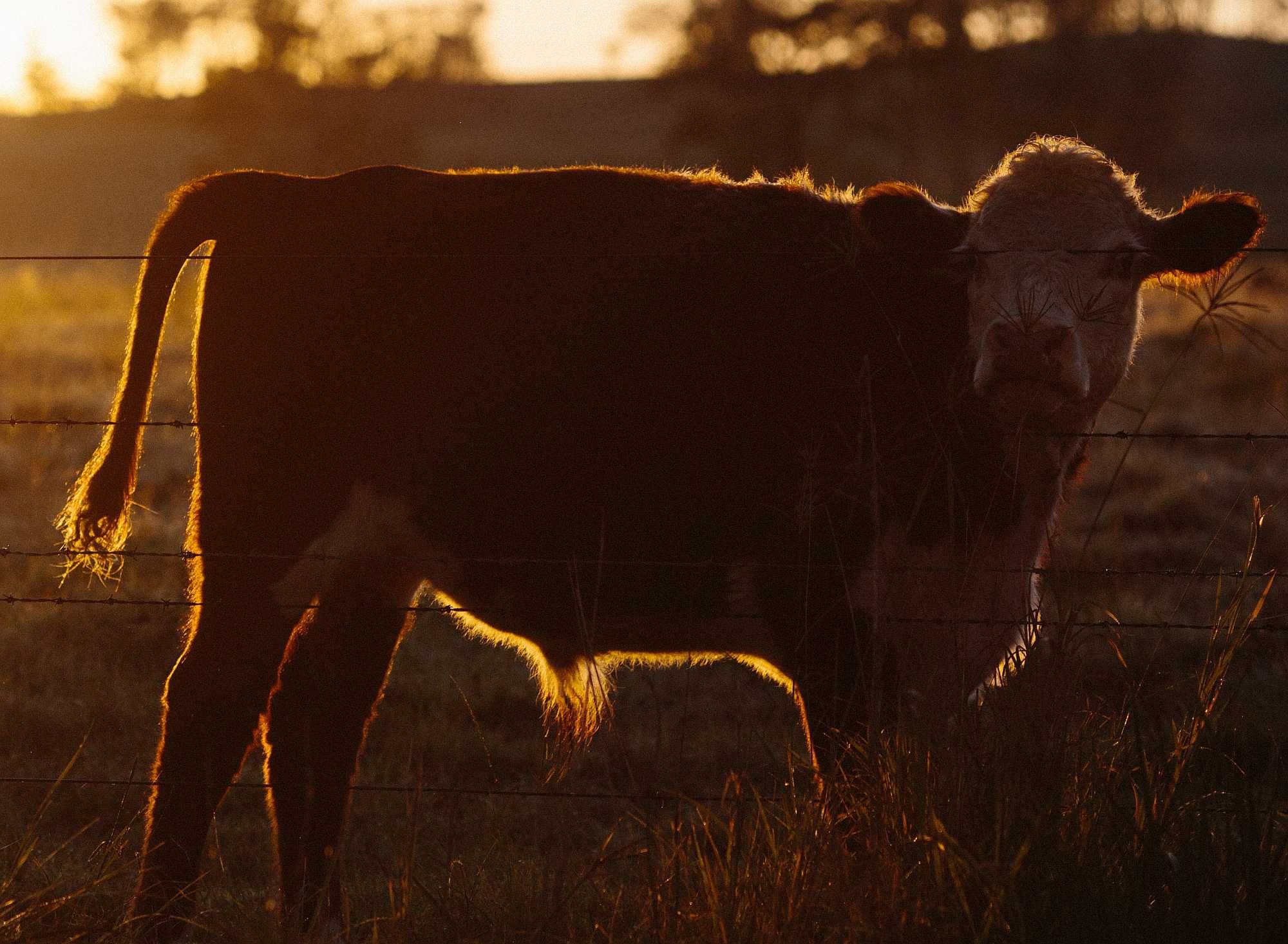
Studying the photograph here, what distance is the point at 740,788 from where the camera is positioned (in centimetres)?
274

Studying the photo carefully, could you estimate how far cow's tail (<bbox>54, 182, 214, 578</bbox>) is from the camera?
12.7 ft

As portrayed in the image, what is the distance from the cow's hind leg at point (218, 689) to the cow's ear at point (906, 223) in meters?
1.83

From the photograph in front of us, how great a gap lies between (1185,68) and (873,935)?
39.0 meters

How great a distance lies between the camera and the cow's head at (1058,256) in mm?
3303

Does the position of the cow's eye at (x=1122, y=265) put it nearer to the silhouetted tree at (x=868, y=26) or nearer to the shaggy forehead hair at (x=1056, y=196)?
the shaggy forehead hair at (x=1056, y=196)

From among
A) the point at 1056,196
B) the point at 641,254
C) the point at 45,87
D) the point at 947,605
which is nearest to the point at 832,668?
the point at 947,605

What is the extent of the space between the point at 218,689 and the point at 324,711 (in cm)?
32

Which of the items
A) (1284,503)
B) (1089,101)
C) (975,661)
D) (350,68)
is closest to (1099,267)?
(975,661)

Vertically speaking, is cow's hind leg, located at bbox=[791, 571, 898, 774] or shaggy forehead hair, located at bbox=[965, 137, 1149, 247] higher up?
shaggy forehead hair, located at bbox=[965, 137, 1149, 247]

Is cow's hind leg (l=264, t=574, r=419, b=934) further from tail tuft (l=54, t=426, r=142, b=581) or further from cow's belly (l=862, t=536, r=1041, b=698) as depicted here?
cow's belly (l=862, t=536, r=1041, b=698)

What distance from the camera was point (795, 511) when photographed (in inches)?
133

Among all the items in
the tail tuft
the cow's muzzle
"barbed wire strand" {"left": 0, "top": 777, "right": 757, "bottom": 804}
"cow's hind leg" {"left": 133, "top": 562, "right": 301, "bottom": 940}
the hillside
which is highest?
the hillside

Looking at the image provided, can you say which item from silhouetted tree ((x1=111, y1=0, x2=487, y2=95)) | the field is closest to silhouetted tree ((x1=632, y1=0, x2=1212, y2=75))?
silhouetted tree ((x1=111, y1=0, x2=487, y2=95))

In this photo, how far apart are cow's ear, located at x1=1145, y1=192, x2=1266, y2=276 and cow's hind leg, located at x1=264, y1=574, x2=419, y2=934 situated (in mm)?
2220
